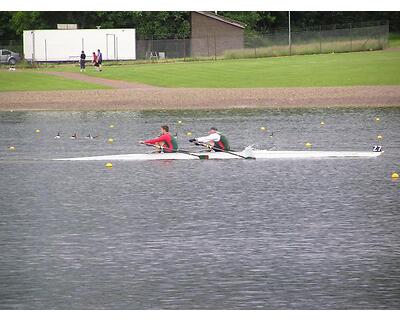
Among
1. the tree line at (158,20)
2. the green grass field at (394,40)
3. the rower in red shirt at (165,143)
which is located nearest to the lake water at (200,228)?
the rower in red shirt at (165,143)

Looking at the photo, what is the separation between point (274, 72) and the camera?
242 feet

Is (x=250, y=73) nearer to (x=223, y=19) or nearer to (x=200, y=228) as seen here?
(x=223, y=19)

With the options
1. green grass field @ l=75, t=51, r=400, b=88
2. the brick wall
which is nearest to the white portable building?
the brick wall

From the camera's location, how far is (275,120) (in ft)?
167

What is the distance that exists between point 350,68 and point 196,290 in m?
55.9

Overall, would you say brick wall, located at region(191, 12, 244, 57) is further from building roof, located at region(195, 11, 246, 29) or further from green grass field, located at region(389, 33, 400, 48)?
green grass field, located at region(389, 33, 400, 48)

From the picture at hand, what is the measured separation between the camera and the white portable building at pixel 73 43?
3659 inches

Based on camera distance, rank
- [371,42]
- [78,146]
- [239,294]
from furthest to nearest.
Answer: [371,42], [78,146], [239,294]

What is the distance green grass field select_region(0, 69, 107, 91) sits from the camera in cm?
6812

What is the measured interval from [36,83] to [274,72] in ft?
55.6

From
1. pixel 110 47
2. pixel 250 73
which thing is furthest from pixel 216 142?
pixel 110 47
